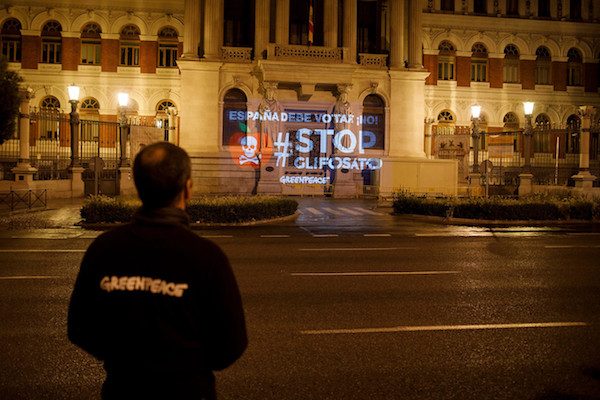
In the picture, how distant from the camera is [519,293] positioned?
371 inches

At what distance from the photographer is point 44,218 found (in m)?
20.7

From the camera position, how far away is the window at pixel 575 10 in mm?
46062

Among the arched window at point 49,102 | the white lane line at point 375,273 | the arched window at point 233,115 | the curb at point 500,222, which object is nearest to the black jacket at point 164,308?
the white lane line at point 375,273

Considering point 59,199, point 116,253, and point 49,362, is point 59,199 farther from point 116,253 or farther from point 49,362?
point 116,253

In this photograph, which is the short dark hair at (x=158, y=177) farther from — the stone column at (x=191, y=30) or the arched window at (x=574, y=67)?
the arched window at (x=574, y=67)

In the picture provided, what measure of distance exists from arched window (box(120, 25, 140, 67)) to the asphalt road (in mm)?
29197

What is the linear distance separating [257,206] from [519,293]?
12.0 meters

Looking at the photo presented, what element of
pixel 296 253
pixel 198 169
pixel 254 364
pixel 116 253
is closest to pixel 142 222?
pixel 116 253

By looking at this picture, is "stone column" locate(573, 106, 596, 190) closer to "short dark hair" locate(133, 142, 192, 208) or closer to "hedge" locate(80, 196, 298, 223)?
"hedge" locate(80, 196, 298, 223)

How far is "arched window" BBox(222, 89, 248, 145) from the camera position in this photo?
36906 millimetres

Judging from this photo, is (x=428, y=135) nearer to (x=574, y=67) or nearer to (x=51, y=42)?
(x=574, y=67)

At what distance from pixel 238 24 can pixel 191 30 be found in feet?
11.0

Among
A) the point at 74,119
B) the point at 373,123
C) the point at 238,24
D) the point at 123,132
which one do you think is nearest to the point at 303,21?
the point at 238,24

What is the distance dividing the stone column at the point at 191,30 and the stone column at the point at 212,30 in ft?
1.85
